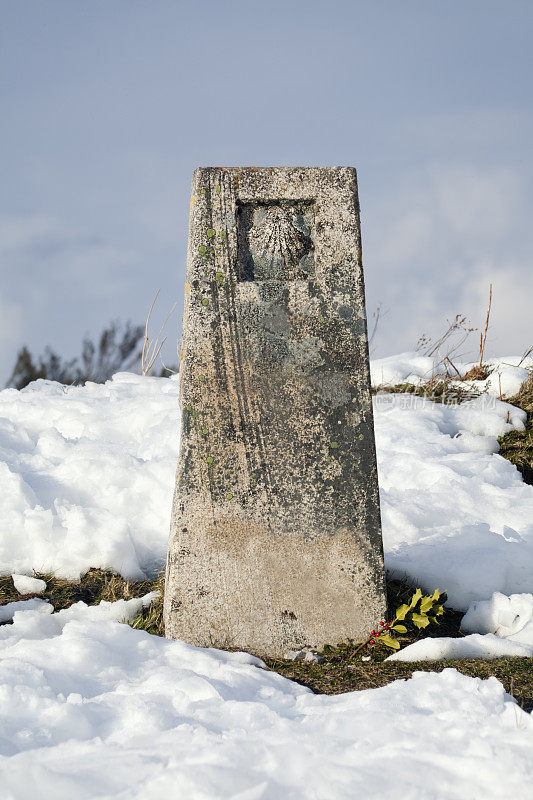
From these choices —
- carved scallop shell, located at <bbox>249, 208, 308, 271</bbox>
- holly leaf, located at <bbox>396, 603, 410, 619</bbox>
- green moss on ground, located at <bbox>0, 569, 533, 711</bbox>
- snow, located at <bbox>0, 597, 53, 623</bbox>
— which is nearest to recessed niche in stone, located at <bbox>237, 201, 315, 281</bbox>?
carved scallop shell, located at <bbox>249, 208, 308, 271</bbox>

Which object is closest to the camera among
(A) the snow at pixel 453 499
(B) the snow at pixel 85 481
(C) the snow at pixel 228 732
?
(C) the snow at pixel 228 732

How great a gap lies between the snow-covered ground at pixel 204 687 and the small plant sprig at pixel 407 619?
21cm

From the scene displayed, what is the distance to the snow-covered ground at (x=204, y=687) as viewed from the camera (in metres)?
1.38

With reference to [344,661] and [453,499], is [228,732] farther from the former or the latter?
[453,499]

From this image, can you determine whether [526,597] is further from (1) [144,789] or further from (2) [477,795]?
(1) [144,789]

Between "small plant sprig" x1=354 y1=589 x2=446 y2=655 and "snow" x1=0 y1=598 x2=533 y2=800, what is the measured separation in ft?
1.66

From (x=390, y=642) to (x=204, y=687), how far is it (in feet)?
2.77

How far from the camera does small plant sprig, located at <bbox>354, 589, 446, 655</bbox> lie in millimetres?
2464

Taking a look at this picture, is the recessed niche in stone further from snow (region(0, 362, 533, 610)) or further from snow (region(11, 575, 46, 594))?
snow (region(11, 575, 46, 594))

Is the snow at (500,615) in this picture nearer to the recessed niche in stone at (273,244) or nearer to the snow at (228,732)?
the snow at (228,732)

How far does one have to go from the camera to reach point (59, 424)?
193 inches

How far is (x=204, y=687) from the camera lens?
1.86 meters

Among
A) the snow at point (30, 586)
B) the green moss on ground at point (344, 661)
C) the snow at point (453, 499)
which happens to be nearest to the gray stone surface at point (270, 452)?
the green moss on ground at point (344, 661)

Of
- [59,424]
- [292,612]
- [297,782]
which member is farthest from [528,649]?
[59,424]
